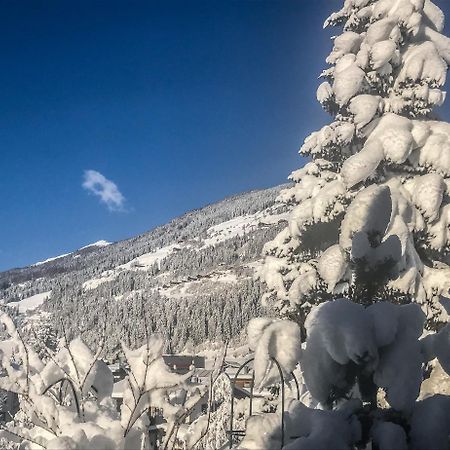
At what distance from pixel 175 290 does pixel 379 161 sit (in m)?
120

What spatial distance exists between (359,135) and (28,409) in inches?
311

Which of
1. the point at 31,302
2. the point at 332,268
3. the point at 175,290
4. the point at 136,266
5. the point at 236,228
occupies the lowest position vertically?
the point at 332,268

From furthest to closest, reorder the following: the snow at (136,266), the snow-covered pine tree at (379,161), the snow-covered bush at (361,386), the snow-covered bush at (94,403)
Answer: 1. the snow at (136,266)
2. the snow-covered pine tree at (379,161)
3. the snow-covered bush at (94,403)
4. the snow-covered bush at (361,386)

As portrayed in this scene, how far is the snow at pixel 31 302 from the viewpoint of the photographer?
490ft

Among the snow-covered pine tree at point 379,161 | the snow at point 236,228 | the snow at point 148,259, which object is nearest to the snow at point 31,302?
the snow at point 148,259

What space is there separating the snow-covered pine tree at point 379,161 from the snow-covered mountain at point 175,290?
200 ft

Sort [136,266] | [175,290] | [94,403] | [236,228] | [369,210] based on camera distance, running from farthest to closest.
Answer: [236,228] → [136,266] → [175,290] → [94,403] → [369,210]

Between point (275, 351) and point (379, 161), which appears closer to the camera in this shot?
point (275, 351)

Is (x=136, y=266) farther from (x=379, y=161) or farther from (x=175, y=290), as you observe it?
(x=379, y=161)

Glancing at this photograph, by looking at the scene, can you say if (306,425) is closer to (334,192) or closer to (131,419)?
(131,419)

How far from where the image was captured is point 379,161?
8.00 m

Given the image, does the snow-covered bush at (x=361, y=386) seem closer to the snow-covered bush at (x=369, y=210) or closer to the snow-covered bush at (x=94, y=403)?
the snow-covered bush at (x=369, y=210)

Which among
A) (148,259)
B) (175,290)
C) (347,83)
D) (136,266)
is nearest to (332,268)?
(347,83)

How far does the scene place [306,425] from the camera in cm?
183
